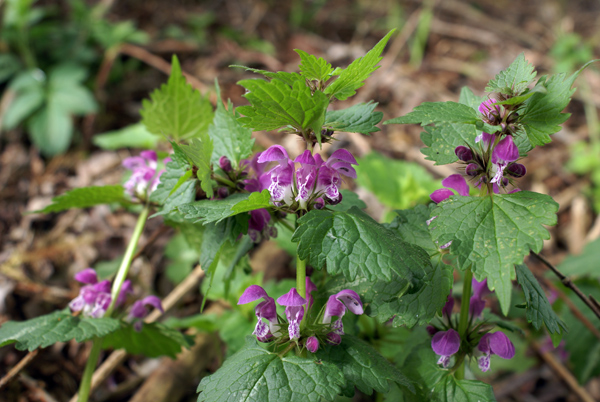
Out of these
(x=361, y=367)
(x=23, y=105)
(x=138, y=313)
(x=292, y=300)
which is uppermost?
(x=292, y=300)

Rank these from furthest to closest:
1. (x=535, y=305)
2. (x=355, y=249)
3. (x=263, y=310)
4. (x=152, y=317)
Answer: (x=152, y=317), (x=263, y=310), (x=535, y=305), (x=355, y=249)

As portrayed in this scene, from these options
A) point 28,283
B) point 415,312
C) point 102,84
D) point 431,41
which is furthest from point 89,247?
point 431,41

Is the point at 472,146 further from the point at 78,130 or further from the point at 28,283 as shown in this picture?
the point at 78,130

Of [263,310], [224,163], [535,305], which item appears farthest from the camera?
[224,163]

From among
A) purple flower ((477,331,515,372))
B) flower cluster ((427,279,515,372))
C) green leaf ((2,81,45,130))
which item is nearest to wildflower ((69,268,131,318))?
flower cluster ((427,279,515,372))

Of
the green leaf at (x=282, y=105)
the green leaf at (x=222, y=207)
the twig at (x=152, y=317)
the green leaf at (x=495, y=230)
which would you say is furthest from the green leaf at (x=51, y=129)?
the green leaf at (x=495, y=230)

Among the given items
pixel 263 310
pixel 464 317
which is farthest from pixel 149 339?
pixel 464 317

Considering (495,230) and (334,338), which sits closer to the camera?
(495,230)

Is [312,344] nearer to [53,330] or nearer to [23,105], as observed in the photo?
[53,330]
